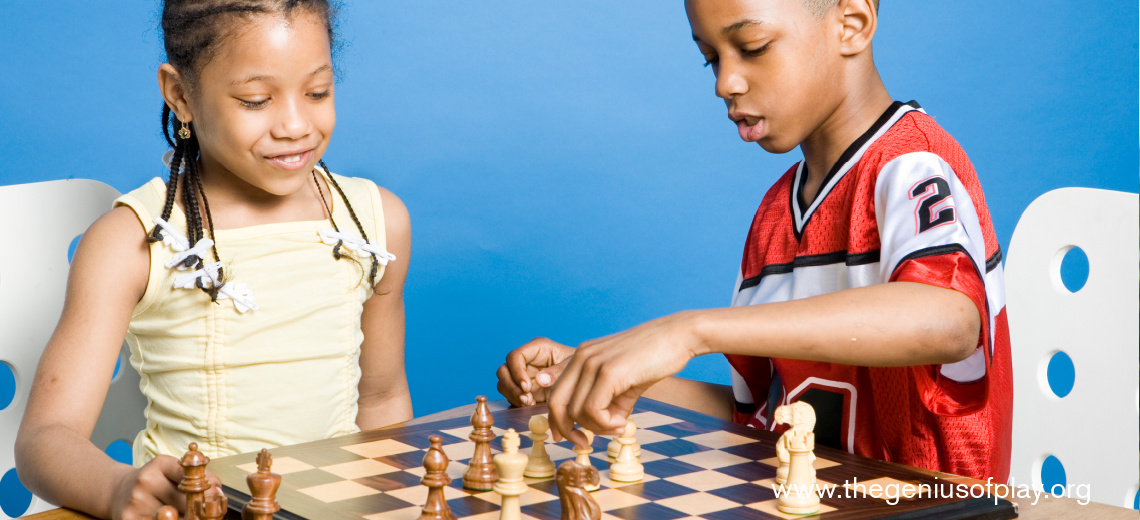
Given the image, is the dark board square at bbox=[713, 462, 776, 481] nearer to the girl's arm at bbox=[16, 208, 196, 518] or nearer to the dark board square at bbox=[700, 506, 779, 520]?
the dark board square at bbox=[700, 506, 779, 520]

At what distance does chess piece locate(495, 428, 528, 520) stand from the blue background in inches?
64.7

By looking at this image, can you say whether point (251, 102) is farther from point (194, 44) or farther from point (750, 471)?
point (750, 471)

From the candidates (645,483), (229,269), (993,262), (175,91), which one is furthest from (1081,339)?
(175,91)

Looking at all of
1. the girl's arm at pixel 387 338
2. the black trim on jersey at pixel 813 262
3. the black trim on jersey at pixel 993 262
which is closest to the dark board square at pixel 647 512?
the black trim on jersey at pixel 813 262

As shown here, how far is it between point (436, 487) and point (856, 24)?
0.81 metres

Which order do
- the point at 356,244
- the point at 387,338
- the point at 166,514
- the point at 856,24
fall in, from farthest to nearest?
the point at 387,338, the point at 356,244, the point at 856,24, the point at 166,514

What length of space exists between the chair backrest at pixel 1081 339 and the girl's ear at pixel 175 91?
128cm

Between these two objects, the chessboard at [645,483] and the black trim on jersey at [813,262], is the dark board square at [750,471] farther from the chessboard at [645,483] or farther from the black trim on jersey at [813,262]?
the black trim on jersey at [813,262]

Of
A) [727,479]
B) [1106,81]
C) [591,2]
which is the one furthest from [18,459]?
[1106,81]

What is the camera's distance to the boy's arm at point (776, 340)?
109 cm

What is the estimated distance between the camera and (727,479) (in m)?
1.14

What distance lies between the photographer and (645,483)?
1132 millimetres

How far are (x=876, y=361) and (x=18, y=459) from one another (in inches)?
38.4

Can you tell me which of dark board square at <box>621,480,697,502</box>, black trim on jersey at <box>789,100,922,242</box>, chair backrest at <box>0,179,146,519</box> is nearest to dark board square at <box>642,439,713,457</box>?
dark board square at <box>621,480,697,502</box>
